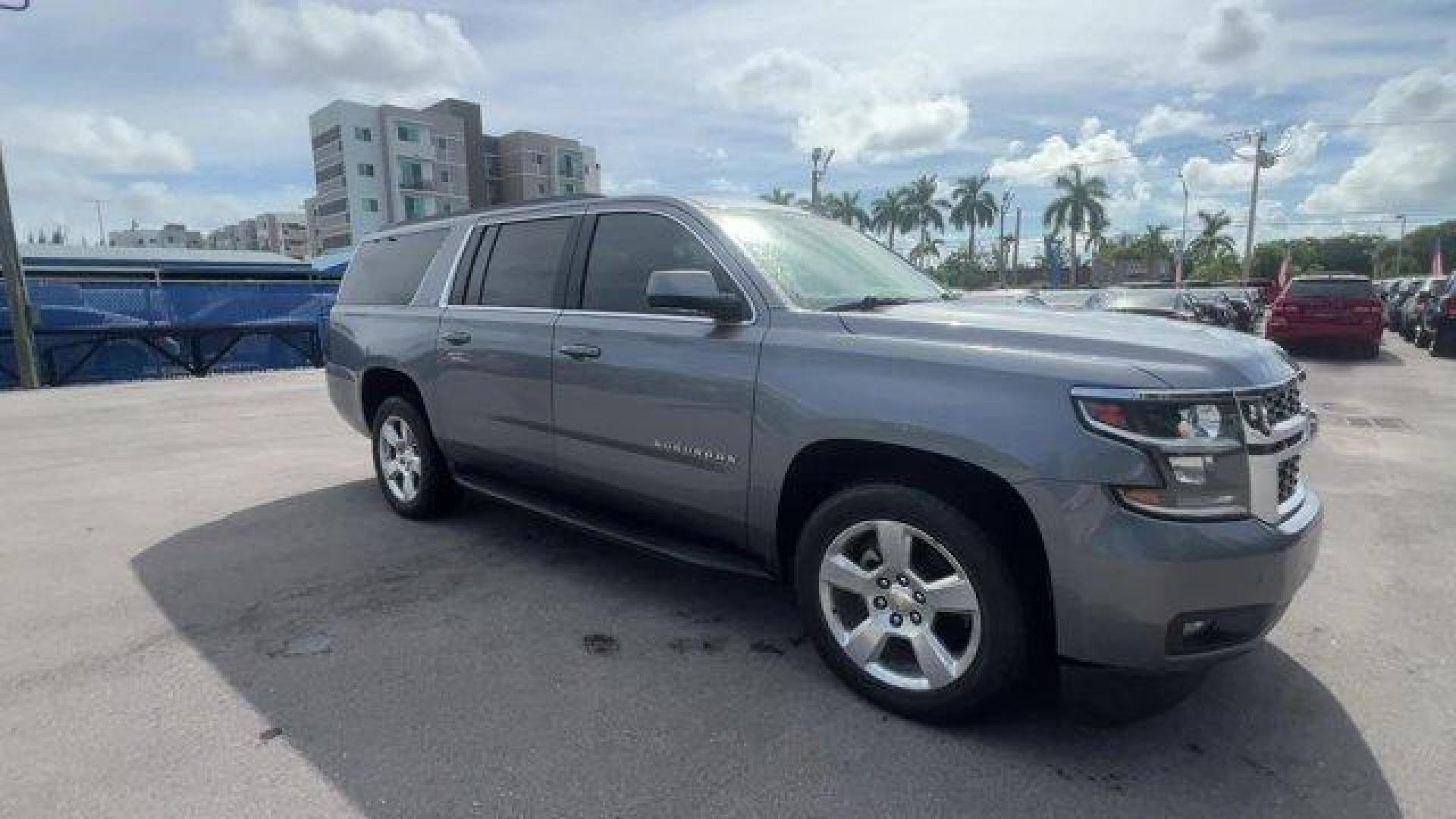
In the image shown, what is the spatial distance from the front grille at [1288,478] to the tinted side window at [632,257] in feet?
6.86

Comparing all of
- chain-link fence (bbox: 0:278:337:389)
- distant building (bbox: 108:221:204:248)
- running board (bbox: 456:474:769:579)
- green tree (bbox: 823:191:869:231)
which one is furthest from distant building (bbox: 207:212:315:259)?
running board (bbox: 456:474:769:579)

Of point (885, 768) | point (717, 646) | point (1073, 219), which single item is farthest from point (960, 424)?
point (1073, 219)

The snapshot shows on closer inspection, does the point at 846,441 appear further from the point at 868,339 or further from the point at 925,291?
the point at 925,291

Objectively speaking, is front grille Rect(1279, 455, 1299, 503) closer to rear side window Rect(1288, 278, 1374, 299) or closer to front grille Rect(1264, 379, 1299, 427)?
front grille Rect(1264, 379, 1299, 427)

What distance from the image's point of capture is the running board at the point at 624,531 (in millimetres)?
3320

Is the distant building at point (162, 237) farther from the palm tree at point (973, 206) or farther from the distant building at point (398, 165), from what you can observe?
the palm tree at point (973, 206)

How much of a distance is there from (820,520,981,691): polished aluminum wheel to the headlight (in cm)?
63

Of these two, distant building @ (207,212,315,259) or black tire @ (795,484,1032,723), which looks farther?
distant building @ (207,212,315,259)

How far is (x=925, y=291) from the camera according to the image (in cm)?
393

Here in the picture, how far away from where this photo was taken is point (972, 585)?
2605 millimetres

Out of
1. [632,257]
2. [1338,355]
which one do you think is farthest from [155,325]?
[1338,355]

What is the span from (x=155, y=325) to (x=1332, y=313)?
22712 millimetres

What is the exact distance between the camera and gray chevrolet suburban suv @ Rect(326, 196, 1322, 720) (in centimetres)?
234

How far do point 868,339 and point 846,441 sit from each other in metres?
0.36
